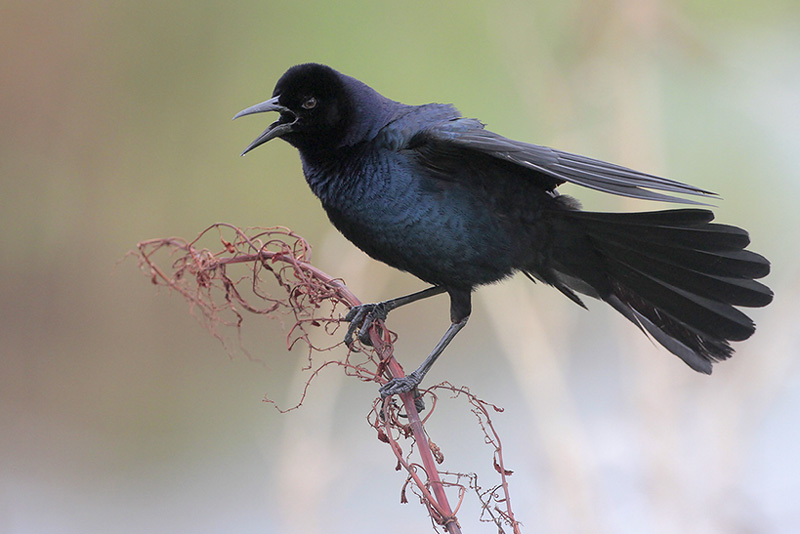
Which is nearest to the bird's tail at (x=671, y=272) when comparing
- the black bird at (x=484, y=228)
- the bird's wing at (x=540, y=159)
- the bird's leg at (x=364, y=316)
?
the black bird at (x=484, y=228)

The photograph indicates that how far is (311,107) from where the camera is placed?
1965 mm

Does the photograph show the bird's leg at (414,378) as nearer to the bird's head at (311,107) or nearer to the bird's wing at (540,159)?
the bird's wing at (540,159)

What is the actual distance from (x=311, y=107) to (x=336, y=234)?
89 cm

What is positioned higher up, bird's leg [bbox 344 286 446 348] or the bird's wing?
the bird's wing

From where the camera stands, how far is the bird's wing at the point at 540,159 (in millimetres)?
1454

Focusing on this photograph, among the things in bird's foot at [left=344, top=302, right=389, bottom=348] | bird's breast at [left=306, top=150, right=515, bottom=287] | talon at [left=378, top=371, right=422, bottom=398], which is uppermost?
bird's breast at [left=306, top=150, right=515, bottom=287]

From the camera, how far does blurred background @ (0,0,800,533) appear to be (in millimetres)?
2703

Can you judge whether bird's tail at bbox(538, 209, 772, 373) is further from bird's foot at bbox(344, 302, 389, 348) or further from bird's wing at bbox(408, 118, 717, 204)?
bird's foot at bbox(344, 302, 389, 348)

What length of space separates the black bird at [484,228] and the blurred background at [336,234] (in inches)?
27.2

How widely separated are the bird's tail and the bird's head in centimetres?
56

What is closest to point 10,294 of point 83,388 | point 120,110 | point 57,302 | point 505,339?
point 57,302

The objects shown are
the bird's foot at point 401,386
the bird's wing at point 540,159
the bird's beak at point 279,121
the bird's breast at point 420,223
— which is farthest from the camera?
the bird's beak at point 279,121

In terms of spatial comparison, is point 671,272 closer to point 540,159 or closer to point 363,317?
point 540,159

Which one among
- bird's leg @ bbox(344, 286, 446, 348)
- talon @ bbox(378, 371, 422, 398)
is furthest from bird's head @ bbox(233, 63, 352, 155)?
talon @ bbox(378, 371, 422, 398)
